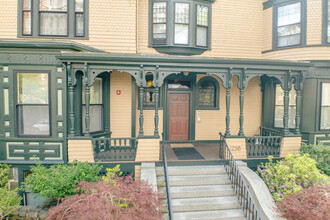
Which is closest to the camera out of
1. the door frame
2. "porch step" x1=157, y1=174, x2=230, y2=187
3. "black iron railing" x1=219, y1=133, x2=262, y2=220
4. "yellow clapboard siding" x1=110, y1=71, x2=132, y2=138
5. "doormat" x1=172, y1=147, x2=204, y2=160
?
"black iron railing" x1=219, y1=133, x2=262, y2=220

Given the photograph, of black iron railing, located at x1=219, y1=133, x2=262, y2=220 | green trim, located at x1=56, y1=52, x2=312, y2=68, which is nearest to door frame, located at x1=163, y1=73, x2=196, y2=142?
green trim, located at x1=56, y1=52, x2=312, y2=68

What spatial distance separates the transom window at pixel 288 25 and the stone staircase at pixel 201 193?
677cm

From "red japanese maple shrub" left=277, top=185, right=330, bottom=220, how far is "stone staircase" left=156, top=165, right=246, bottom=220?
3.76ft

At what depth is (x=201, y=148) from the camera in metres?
8.80

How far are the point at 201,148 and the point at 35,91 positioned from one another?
263 inches

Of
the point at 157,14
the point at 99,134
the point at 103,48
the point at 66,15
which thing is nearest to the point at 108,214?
the point at 99,134

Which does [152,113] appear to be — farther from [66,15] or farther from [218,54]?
[66,15]

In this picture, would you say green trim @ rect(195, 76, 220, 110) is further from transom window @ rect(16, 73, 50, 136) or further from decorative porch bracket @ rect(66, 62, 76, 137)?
transom window @ rect(16, 73, 50, 136)

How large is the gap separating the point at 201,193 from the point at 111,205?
2.93 meters

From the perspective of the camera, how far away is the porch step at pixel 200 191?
19.2ft

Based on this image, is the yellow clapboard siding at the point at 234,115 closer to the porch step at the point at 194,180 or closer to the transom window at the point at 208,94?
the transom window at the point at 208,94

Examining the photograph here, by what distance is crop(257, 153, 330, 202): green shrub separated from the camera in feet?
18.8

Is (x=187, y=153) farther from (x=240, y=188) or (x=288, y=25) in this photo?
(x=288, y=25)

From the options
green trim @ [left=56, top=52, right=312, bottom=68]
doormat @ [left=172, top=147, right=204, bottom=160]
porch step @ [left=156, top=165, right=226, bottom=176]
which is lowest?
porch step @ [left=156, top=165, right=226, bottom=176]
